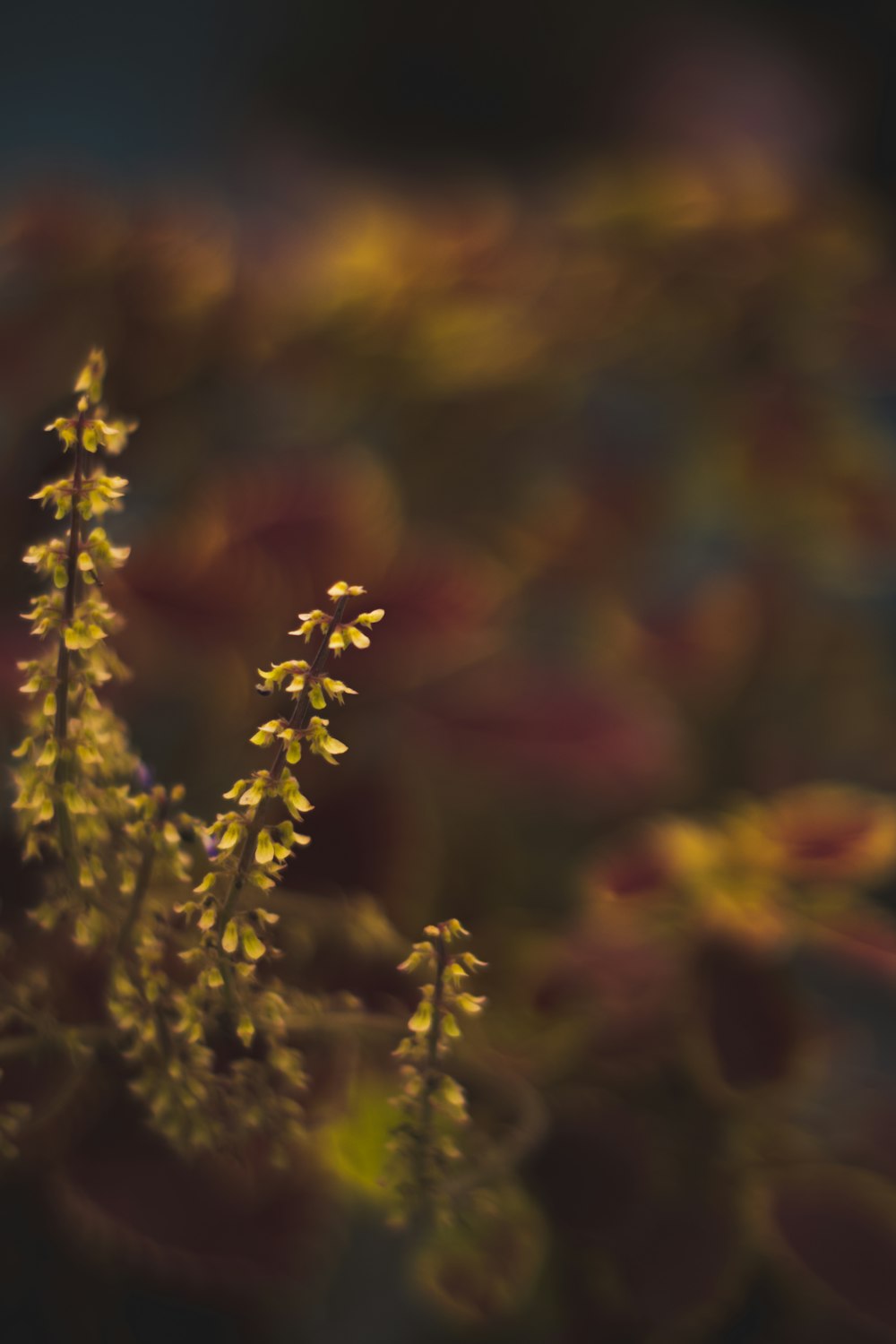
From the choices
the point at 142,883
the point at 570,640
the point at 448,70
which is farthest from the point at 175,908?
the point at 448,70

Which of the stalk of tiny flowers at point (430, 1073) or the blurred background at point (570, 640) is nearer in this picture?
the stalk of tiny flowers at point (430, 1073)

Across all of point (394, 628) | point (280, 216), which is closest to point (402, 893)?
point (394, 628)

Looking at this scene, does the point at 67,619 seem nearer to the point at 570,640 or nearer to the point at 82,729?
the point at 82,729

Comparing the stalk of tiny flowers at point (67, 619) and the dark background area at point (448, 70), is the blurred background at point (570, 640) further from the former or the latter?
the dark background area at point (448, 70)

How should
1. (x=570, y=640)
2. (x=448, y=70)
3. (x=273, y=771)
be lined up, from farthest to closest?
(x=448, y=70), (x=570, y=640), (x=273, y=771)

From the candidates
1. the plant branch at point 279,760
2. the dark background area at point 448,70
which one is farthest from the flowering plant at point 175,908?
the dark background area at point 448,70
